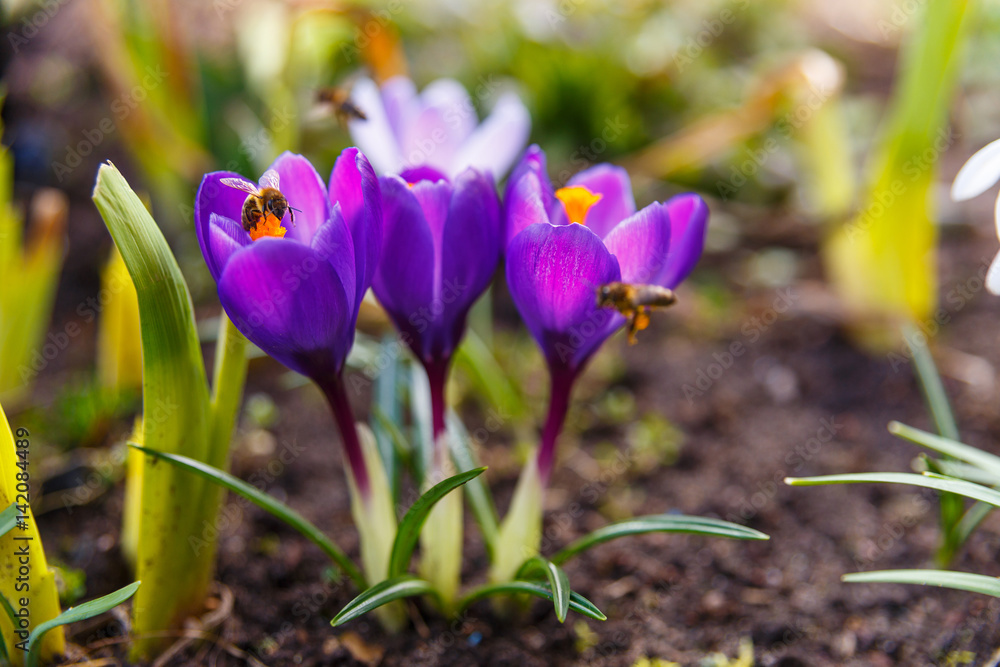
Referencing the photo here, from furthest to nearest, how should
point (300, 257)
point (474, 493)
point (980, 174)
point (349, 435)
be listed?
point (474, 493)
point (349, 435)
point (980, 174)
point (300, 257)

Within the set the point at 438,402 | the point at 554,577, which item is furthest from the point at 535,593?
the point at 438,402

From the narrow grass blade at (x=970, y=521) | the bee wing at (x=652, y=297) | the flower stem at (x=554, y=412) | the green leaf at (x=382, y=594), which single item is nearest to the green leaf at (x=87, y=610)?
the green leaf at (x=382, y=594)

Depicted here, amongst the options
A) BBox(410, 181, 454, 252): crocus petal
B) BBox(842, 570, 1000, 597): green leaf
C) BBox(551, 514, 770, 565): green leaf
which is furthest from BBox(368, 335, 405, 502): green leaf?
BBox(842, 570, 1000, 597): green leaf

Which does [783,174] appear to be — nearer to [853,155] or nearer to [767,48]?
[853,155]

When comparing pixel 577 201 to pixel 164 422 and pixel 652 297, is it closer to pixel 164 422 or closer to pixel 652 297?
pixel 652 297

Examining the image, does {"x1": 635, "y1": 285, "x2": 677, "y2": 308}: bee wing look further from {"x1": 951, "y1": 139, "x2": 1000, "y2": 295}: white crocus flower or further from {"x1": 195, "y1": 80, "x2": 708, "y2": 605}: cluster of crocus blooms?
{"x1": 951, "y1": 139, "x2": 1000, "y2": 295}: white crocus flower

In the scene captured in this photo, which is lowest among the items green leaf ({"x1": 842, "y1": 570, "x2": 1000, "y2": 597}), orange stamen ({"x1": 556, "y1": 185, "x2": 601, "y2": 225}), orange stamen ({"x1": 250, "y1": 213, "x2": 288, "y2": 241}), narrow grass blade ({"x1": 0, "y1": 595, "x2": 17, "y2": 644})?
green leaf ({"x1": 842, "y1": 570, "x2": 1000, "y2": 597})

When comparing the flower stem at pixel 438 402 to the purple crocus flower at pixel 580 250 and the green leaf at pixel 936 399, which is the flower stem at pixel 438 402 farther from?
the green leaf at pixel 936 399
